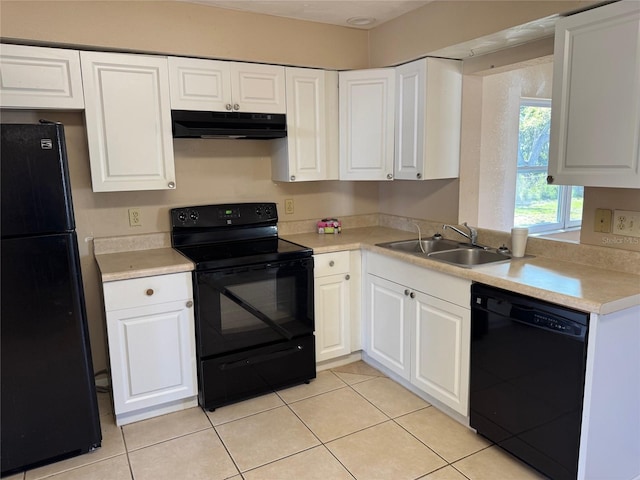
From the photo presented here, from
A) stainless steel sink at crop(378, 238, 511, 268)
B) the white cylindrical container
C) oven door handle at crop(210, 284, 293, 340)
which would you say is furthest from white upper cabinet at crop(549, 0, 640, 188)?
oven door handle at crop(210, 284, 293, 340)

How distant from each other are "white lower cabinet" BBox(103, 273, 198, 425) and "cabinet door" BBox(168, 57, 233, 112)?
39.7 inches

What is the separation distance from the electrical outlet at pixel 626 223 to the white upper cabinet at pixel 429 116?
102cm

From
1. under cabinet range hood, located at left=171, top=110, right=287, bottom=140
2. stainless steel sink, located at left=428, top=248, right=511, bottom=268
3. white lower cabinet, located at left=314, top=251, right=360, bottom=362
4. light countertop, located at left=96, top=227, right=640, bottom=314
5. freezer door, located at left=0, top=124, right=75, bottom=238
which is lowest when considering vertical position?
white lower cabinet, located at left=314, top=251, right=360, bottom=362

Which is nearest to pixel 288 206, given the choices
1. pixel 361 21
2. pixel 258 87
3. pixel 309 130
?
pixel 309 130

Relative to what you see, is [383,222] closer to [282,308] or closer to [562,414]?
[282,308]

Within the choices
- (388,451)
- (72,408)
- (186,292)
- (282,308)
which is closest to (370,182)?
(282,308)

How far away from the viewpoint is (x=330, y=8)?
2.75 m

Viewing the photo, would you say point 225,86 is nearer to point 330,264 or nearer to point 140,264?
point 140,264

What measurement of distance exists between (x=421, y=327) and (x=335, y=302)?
2.09ft

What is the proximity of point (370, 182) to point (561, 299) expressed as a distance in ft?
6.83

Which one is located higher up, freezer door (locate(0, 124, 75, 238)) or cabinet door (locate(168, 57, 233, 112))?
cabinet door (locate(168, 57, 233, 112))

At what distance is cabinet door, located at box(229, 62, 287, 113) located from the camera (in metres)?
2.75

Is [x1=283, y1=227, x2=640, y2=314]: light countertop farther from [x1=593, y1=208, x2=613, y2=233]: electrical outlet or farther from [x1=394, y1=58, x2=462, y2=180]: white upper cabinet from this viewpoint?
[x1=394, y1=58, x2=462, y2=180]: white upper cabinet

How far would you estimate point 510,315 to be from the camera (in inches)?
78.8
